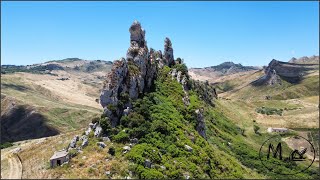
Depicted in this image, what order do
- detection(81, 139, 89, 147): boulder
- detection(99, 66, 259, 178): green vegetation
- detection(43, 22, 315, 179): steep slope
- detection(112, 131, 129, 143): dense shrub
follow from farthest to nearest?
detection(112, 131, 129, 143): dense shrub
detection(81, 139, 89, 147): boulder
detection(99, 66, 259, 178): green vegetation
detection(43, 22, 315, 179): steep slope

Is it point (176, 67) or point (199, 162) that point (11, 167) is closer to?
point (199, 162)

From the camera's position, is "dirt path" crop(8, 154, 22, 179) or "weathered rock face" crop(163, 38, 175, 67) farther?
"weathered rock face" crop(163, 38, 175, 67)

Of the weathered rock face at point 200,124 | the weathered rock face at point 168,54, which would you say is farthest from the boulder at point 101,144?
the weathered rock face at point 168,54

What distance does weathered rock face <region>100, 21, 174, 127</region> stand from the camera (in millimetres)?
68250

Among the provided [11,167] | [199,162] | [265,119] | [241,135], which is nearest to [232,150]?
[241,135]

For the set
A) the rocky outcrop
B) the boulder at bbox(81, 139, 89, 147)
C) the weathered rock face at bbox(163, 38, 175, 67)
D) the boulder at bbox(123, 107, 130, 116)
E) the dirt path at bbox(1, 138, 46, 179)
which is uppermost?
the weathered rock face at bbox(163, 38, 175, 67)

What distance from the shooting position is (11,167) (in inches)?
2203

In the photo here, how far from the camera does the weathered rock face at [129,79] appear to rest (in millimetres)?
68250

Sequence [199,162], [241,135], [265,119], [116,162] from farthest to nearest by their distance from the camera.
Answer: [265,119], [241,135], [199,162], [116,162]

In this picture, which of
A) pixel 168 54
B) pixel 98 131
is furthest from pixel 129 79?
pixel 168 54

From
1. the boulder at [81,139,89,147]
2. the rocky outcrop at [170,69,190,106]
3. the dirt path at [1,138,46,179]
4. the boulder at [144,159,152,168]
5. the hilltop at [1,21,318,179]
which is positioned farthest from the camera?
the rocky outcrop at [170,69,190,106]

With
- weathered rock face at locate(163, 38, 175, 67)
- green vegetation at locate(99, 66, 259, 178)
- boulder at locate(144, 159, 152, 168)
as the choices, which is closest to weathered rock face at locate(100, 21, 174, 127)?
green vegetation at locate(99, 66, 259, 178)

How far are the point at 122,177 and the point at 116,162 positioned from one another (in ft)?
12.9

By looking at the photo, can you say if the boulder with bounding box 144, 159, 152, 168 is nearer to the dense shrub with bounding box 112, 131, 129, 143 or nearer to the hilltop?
the hilltop
